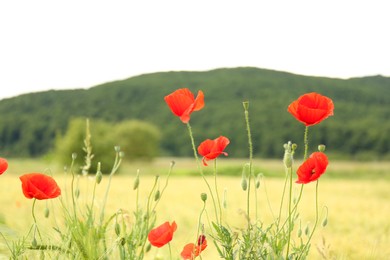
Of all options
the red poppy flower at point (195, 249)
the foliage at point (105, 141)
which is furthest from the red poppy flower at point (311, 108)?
the foliage at point (105, 141)

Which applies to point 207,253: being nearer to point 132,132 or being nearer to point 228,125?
point 132,132

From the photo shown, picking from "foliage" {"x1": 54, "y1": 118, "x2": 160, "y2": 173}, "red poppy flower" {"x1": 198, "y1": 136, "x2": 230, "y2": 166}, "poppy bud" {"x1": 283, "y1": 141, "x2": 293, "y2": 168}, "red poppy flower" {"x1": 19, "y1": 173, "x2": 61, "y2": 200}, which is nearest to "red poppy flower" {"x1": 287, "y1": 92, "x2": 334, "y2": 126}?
"poppy bud" {"x1": 283, "y1": 141, "x2": 293, "y2": 168}

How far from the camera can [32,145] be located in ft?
230

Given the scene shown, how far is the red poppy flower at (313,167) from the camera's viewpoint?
2135mm

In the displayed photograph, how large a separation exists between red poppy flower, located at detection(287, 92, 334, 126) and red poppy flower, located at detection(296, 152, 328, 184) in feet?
0.43

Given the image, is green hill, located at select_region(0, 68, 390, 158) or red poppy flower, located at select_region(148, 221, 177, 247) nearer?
red poppy flower, located at select_region(148, 221, 177, 247)

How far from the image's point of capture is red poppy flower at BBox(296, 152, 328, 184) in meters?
2.13

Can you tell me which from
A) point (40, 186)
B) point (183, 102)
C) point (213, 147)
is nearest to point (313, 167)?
point (213, 147)

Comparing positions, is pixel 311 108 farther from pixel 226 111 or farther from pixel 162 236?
pixel 226 111

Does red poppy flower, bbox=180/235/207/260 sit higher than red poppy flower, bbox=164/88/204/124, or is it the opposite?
red poppy flower, bbox=164/88/204/124

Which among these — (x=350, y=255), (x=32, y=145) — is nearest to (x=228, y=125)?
(x=32, y=145)

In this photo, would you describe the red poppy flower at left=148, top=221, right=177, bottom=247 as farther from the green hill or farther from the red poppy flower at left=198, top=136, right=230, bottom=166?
the green hill

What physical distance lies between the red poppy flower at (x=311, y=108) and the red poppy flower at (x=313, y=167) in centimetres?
13

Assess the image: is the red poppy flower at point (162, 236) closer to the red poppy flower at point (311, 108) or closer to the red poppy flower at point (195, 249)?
the red poppy flower at point (195, 249)
